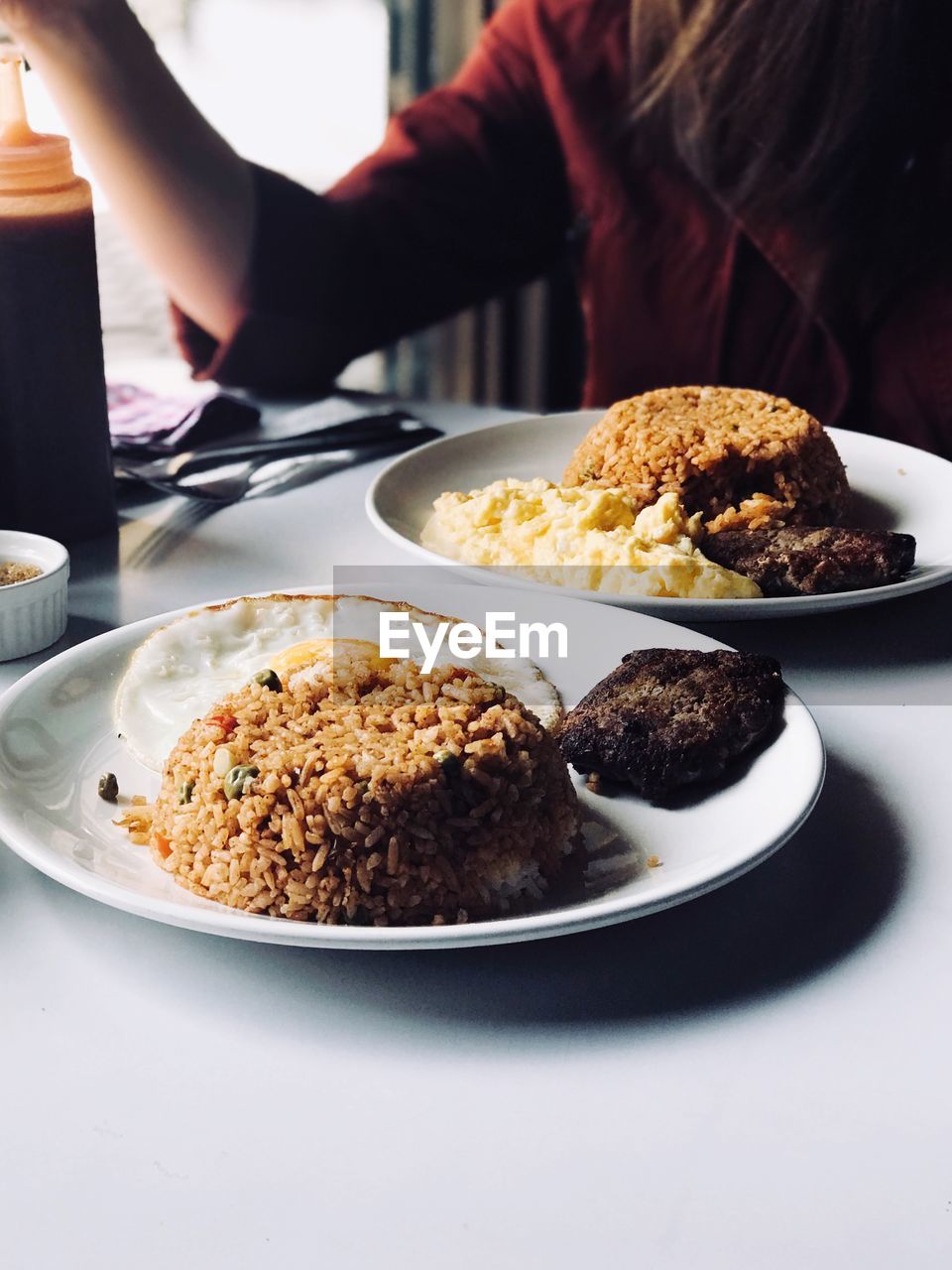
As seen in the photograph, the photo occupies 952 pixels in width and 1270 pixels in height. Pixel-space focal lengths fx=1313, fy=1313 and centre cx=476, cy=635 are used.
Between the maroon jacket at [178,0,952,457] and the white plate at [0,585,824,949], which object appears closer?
the white plate at [0,585,824,949]

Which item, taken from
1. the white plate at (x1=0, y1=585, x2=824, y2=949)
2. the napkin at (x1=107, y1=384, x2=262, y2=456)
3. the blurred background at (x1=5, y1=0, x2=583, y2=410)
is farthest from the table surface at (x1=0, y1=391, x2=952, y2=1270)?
the blurred background at (x1=5, y1=0, x2=583, y2=410)

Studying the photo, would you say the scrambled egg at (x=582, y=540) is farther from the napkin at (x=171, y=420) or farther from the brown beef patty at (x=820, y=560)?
the napkin at (x=171, y=420)

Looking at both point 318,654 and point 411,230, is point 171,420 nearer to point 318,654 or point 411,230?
point 411,230

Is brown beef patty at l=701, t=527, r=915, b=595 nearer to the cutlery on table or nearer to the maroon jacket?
the cutlery on table

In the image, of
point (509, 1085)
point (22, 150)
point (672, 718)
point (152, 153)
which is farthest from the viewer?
point (152, 153)

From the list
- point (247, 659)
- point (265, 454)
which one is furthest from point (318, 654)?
point (265, 454)

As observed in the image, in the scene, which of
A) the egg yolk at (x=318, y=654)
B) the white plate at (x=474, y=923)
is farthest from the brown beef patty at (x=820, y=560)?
the egg yolk at (x=318, y=654)

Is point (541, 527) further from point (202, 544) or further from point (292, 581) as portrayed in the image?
point (202, 544)
